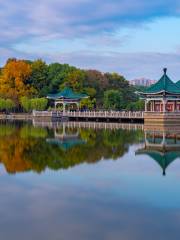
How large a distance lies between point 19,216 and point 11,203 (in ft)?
3.34

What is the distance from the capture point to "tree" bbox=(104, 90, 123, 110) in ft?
179

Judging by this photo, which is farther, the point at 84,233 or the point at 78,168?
the point at 78,168

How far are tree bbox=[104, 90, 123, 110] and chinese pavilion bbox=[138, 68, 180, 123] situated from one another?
43.1 ft

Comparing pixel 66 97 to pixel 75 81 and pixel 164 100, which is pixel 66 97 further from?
pixel 164 100

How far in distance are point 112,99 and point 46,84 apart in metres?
9.05

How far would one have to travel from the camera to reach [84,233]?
24.6 feet

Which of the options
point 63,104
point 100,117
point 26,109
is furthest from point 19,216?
point 26,109

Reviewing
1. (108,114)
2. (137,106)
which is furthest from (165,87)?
(137,106)

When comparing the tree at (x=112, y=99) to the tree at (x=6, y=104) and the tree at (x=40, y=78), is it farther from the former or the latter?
the tree at (x=6, y=104)

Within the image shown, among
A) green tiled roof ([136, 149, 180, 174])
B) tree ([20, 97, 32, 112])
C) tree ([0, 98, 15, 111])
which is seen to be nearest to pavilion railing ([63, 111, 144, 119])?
tree ([20, 97, 32, 112])

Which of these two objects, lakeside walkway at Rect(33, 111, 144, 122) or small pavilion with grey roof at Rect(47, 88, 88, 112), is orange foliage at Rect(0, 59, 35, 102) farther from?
small pavilion with grey roof at Rect(47, 88, 88, 112)

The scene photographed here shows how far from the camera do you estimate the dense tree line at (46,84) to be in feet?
182

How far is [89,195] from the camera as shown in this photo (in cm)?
1020

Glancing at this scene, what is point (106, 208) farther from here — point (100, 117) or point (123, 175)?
point (100, 117)
